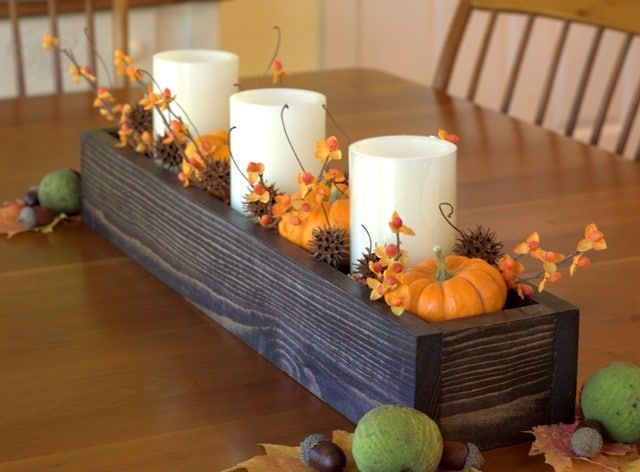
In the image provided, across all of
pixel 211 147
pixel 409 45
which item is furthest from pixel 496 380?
pixel 409 45

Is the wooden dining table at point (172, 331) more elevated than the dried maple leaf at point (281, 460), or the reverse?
the dried maple leaf at point (281, 460)

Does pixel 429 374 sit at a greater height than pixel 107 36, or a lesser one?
greater

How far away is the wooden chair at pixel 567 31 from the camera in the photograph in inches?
71.0

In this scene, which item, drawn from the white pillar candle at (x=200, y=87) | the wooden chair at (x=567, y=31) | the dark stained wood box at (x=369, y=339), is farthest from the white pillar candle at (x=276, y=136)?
the wooden chair at (x=567, y=31)

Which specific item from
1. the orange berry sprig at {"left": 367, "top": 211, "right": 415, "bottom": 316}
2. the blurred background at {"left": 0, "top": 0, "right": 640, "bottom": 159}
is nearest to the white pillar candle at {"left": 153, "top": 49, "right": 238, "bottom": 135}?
the orange berry sprig at {"left": 367, "top": 211, "right": 415, "bottom": 316}

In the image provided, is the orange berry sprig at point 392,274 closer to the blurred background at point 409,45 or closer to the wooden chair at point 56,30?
the wooden chair at point 56,30

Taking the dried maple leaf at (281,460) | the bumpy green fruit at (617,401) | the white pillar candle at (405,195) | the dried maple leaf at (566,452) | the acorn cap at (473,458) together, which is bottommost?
the dried maple leaf at (281,460)

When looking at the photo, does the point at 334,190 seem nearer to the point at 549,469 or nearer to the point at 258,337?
the point at 258,337

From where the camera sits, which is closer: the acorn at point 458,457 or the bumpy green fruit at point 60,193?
the acorn at point 458,457

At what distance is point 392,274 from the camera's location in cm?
83

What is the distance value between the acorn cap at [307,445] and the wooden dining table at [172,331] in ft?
0.15

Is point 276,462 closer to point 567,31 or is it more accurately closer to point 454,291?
point 454,291

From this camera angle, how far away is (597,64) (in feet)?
12.9

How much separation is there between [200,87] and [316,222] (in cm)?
33
